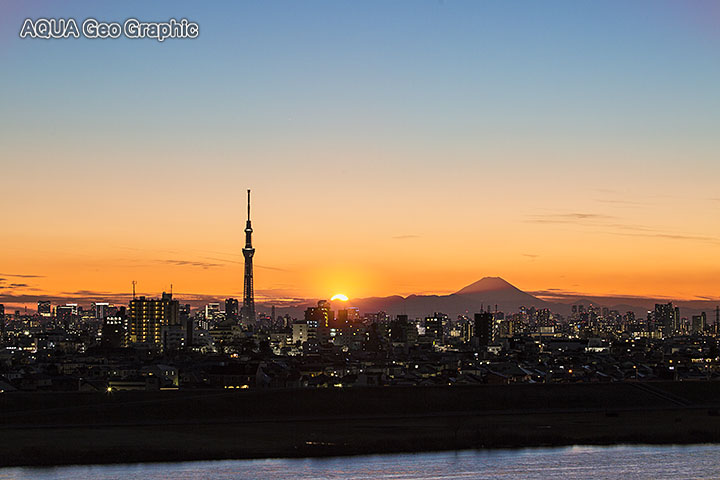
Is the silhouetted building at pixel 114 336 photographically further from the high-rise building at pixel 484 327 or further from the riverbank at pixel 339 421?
the riverbank at pixel 339 421

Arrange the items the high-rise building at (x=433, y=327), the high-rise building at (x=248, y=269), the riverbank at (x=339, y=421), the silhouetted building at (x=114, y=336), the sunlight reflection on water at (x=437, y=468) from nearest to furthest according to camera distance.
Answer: the sunlight reflection on water at (x=437, y=468)
the riverbank at (x=339, y=421)
the silhouetted building at (x=114, y=336)
the high-rise building at (x=248, y=269)
the high-rise building at (x=433, y=327)

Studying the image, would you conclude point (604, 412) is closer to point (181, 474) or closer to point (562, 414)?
point (562, 414)

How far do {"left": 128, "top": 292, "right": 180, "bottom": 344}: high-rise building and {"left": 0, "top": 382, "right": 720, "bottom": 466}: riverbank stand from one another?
3670 inches

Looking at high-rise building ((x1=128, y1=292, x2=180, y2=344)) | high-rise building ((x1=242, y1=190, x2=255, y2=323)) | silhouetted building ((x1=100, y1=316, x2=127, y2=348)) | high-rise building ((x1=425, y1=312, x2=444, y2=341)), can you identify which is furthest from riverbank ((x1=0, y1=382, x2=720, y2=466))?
high-rise building ((x1=425, y1=312, x2=444, y2=341))

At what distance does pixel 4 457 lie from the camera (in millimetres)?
32844

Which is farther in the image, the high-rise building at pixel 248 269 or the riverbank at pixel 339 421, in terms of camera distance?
the high-rise building at pixel 248 269

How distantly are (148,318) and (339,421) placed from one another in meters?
104

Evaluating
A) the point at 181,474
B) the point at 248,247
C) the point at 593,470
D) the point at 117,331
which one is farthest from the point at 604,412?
the point at 248,247

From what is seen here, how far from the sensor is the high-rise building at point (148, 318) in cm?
14175

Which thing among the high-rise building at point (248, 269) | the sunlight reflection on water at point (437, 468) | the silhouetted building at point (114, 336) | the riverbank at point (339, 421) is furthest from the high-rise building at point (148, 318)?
the sunlight reflection on water at point (437, 468)

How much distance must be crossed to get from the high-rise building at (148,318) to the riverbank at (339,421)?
3670 inches

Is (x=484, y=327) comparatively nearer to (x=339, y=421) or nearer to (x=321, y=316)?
(x=321, y=316)

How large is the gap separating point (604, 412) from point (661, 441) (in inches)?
426

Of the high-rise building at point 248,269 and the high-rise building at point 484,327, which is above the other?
the high-rise building at point 248,269
